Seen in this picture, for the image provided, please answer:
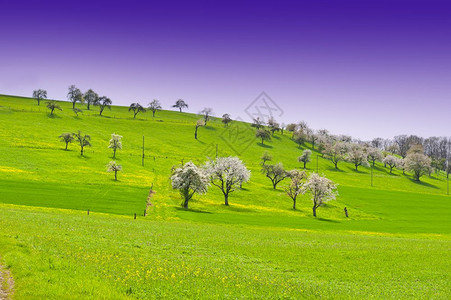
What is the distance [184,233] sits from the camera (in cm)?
3641

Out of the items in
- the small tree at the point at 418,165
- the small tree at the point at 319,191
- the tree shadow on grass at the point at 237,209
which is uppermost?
the small tree at the point at 418,165

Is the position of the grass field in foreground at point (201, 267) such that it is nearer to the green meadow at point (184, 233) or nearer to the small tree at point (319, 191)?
the green meadow at point (184, 233)

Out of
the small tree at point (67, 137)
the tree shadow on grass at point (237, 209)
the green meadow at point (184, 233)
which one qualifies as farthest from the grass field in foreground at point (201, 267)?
the small tree at point (67, 137)

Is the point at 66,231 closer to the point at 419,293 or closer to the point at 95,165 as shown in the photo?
the point at 419,293

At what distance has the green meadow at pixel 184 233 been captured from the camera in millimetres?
17359

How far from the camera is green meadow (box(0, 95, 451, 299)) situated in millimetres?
17359

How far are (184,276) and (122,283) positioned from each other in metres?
4.11

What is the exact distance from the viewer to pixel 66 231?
92.0 ft

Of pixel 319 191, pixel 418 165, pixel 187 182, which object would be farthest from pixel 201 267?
pixel 418 165

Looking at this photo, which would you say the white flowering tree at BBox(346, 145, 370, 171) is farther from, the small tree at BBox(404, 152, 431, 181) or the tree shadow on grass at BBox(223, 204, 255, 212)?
the tree shadow on grass at BBox(223, 204, 255, 212)

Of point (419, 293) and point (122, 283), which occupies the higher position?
point (122, 283)

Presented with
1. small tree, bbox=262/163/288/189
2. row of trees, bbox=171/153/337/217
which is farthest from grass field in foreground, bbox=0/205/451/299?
small tree, bbox=262/163/288/189

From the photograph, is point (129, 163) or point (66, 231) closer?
point (66, 231)

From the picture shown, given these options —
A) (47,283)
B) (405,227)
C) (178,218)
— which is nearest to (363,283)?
(47,283)
